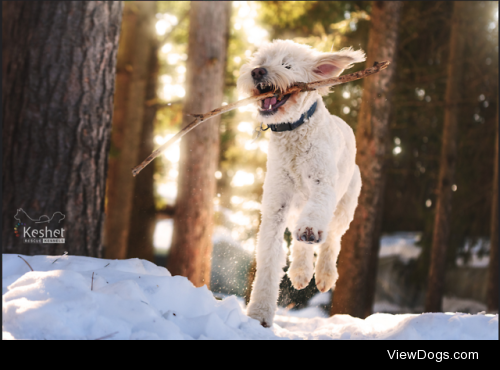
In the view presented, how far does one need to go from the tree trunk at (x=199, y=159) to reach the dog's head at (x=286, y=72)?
3285mm

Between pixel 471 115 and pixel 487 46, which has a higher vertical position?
pixel 487 46

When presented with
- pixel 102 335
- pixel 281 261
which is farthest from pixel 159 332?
pixel 281 261

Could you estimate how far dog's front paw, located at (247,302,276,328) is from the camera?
10.6 ft

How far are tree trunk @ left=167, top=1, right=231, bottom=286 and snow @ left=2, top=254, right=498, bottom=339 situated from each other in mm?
3163

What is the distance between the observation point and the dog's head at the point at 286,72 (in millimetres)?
3118

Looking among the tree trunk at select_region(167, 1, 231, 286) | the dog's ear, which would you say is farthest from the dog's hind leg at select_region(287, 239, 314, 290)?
the tree trunk at select_region(167, 1, 231, 286)

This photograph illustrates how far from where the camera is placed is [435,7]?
31.3ft

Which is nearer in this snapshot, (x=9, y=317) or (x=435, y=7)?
(x=9, y=317)

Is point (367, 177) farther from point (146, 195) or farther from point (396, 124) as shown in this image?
point (146, 195)

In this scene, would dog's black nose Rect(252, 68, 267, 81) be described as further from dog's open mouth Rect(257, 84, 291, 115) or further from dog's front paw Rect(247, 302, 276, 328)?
dog's front paw Rect(247, 302, 276, 328)

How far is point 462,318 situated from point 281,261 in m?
1.42

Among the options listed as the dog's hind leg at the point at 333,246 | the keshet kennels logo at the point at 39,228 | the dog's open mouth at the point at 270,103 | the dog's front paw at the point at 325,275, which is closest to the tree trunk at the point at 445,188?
the dog's hind leg at the point at 333,246
